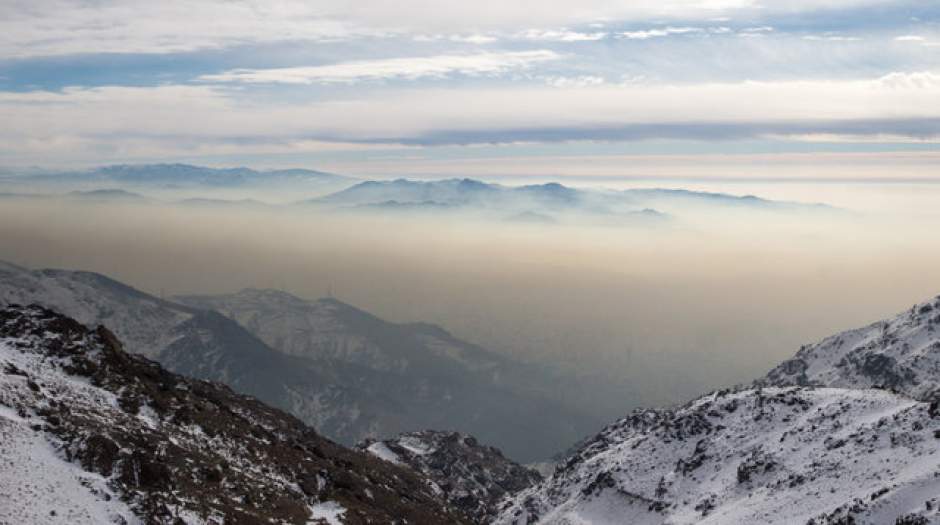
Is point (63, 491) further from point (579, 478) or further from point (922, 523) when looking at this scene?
point (579, 478)

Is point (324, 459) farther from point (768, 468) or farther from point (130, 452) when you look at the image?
point (768, 468)

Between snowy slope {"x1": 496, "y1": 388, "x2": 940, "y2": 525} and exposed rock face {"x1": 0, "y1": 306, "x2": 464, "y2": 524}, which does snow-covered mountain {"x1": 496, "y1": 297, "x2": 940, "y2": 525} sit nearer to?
snowy slope {"x1": 496, "y1": 388, "x2": 940, "y2": 525}

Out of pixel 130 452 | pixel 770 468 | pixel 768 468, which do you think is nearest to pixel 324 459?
pixel 130 452

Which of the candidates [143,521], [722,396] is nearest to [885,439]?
[722,396]

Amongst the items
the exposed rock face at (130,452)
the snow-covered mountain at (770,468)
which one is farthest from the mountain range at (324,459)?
the snow-covered mountain at (770,468)

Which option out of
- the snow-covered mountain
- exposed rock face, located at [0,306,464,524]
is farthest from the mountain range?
the snow-covered mountain
